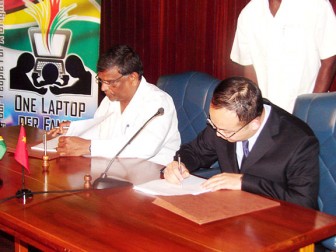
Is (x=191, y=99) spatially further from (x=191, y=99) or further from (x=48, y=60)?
(x=48, y=60)

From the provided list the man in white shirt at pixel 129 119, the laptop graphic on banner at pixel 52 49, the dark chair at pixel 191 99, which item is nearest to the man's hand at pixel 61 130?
the man in white shirt at pixel 129 119

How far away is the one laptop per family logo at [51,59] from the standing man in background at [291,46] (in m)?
1.66

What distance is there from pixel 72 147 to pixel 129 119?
1.38ft

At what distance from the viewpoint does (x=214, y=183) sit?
212 cm

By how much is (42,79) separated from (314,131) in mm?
2841

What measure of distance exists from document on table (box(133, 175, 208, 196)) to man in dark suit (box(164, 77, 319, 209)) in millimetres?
31

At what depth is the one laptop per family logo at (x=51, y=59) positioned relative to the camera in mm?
4547

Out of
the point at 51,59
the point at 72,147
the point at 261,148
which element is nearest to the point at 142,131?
the point at 72,147

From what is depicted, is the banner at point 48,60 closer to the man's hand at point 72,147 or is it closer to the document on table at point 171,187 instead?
the man's hand at point 72,147

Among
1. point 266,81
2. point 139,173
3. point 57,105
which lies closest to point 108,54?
point 139,173

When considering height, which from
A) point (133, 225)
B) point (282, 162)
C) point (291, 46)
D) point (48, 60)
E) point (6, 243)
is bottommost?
point (6, 243)

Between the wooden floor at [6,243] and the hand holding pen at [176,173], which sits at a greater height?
the hand holding pen at [176,173]

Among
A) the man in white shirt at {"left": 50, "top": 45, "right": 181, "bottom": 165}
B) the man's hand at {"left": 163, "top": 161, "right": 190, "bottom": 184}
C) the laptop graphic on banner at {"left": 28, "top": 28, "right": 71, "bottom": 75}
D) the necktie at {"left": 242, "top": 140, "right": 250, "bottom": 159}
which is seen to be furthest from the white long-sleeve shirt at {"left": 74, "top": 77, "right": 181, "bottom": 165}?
the laptop graphic on banner at {"left": 28, "top": 28, "right": 71, "bottom": 75}

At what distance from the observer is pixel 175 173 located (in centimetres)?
223
